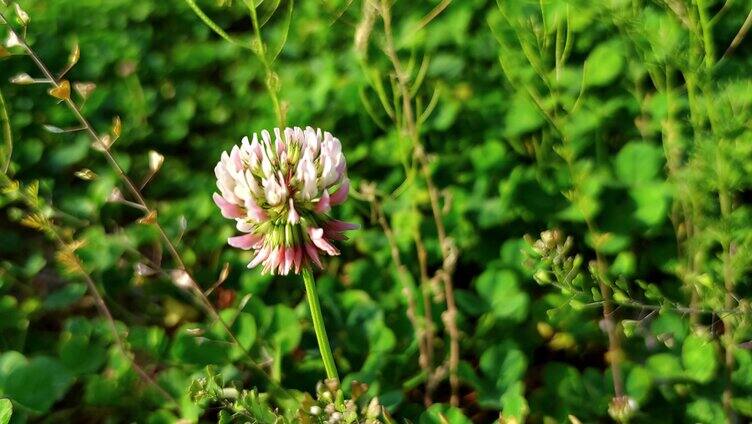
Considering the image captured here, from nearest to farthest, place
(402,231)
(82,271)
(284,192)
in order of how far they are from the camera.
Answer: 1. (284,192)
2. (82,271)
3. (402,231)

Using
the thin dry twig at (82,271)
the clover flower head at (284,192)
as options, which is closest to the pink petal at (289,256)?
the clover flower head at (284,192)

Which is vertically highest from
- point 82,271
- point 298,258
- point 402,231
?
point 298,258

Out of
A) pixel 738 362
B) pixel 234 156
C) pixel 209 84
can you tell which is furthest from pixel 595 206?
pixel 209 84

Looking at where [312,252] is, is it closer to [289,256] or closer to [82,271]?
[289,256]

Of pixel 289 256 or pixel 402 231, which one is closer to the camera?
pixel 289 256

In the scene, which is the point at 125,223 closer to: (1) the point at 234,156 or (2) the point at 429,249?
(2) the point at 429,249

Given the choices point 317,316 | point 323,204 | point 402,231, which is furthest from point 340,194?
point 402,231

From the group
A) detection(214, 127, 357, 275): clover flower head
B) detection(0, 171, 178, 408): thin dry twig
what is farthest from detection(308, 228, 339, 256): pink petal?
detection(0, 171, 178, 408): thin dry twig

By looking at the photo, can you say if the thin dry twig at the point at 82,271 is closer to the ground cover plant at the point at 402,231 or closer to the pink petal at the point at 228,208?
the ground cover plant at the point at 402,231
